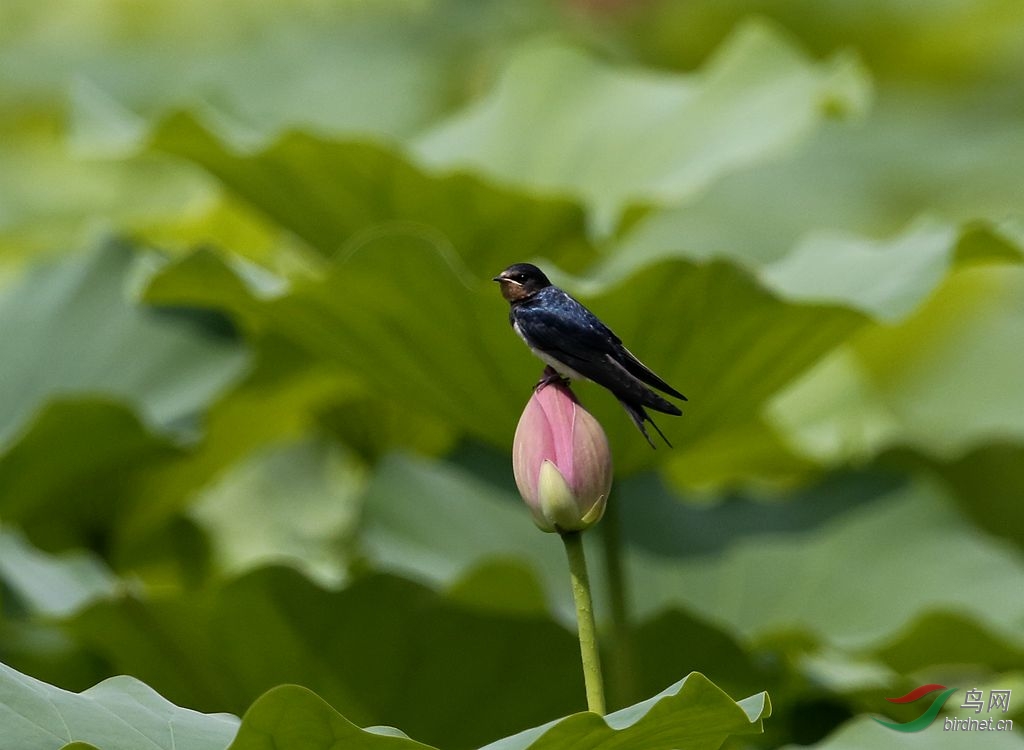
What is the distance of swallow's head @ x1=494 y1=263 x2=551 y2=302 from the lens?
2.50 ft

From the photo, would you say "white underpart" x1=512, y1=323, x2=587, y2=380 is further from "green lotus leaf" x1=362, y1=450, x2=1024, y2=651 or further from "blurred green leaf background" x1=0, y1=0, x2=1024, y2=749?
"green lotus leaf" x1=362, y1=450, x2=1024, y2=651

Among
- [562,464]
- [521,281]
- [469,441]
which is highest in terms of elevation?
[469,441]

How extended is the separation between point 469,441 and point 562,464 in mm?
904

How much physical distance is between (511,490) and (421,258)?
45 centimetres

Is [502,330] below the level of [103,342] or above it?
below

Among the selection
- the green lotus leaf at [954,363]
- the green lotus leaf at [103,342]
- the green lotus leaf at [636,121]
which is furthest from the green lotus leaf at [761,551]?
the green lotus leaf at [954,363]

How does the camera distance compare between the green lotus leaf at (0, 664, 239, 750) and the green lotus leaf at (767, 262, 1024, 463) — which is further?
the green lotus leaf at (767, 262, 1024, 463)

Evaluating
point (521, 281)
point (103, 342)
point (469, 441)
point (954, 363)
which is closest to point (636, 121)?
point (469, 441)

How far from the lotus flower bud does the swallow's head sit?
0.06 m

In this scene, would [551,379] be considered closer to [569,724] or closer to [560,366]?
[560,366]

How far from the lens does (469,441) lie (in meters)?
1.62

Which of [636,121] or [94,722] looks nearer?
[94,722]

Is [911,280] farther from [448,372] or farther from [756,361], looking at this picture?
[448,372]

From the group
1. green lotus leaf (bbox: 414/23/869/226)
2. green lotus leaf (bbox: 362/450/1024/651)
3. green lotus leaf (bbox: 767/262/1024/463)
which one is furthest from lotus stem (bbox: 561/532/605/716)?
green lotus leaf (bbox: 767/262/1024/463)
